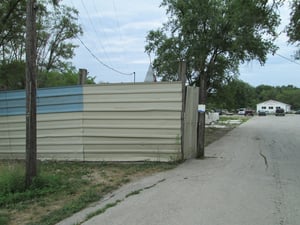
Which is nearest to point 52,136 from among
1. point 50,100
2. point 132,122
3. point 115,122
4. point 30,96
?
point 50,100

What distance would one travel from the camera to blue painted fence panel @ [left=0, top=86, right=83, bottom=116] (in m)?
11.3

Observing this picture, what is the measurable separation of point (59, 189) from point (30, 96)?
6.89 ft

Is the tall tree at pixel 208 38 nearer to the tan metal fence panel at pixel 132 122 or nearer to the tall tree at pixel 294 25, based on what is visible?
the tall tree at pixel 294 25

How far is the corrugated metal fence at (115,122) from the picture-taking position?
1052 cm

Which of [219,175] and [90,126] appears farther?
[90,126]

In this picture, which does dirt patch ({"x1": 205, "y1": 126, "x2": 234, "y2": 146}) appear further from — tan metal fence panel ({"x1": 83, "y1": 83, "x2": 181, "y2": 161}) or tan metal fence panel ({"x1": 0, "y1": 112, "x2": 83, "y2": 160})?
tan metal fence panel ({"x1": 0, "y1": 112, "x2": 83, "y2": 160})

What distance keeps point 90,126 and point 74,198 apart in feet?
14.7

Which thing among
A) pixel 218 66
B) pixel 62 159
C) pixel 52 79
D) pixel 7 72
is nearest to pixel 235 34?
pixel 218 66

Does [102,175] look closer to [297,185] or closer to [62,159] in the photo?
[62,159]

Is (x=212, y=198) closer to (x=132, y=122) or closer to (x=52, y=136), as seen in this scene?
(x=132, y=122)

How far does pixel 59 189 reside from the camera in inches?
294

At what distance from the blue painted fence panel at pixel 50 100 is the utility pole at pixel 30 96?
3618 millimetres

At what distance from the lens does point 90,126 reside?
11.1 m

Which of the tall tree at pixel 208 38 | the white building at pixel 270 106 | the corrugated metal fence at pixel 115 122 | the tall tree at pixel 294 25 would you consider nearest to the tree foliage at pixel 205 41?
the tall tree at pixel 208 38
